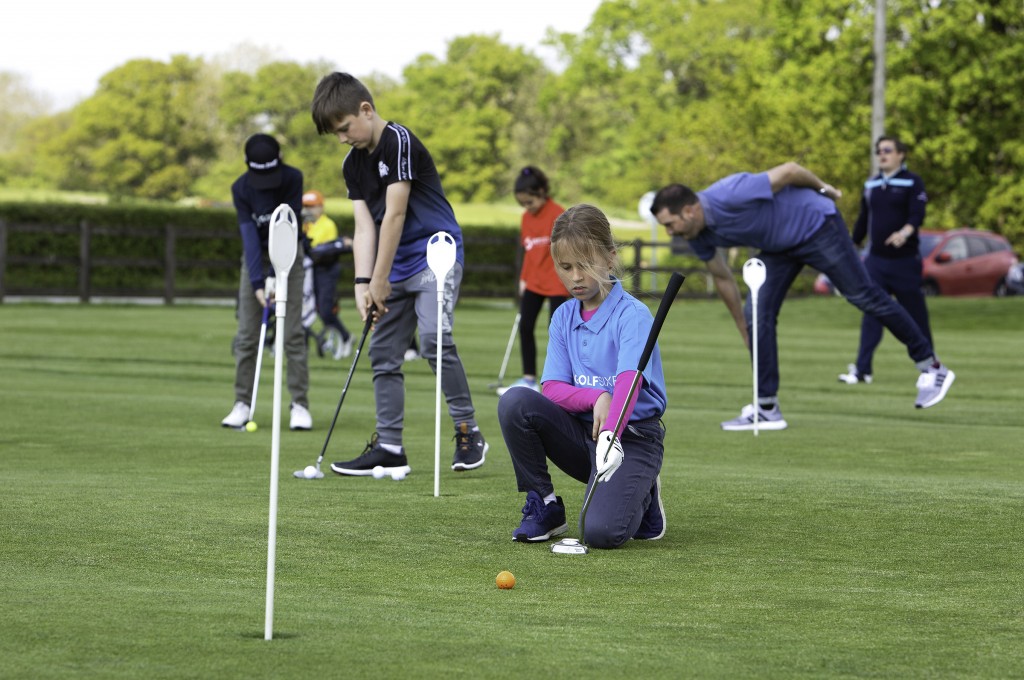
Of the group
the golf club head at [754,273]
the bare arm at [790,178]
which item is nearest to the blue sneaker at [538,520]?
the golf club head at [754,273]

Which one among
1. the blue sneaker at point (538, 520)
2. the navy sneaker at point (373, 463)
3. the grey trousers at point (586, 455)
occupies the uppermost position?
the grey trousers at point (586, 455)

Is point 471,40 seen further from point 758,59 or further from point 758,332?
point 758,332

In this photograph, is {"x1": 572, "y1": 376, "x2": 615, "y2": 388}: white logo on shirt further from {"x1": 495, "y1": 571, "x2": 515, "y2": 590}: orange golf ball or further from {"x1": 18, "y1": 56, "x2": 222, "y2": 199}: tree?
{"x1": 18, "y1": 56, "x2": 222, "y2": 199}: tree

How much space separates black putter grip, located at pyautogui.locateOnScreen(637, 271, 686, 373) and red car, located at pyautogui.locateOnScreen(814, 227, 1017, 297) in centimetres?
3147

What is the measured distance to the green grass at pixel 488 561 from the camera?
412 cm

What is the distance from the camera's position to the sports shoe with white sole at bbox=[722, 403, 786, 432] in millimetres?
10828

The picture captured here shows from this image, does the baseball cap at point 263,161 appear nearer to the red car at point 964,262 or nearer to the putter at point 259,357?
the putter at point 259,357

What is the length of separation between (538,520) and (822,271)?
544cm

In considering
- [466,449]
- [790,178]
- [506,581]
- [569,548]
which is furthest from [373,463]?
[790,178]

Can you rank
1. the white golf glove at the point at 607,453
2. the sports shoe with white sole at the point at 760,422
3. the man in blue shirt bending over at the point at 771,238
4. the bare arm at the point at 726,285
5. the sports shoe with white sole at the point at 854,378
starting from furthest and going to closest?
the sports shoe with white sole at the point at 854,378
the sports shoe with white sole at the point at 760,422
the bare arm at the point at 726,285
the man in blue shirt bending over at the point at 771,238
the white golf glove at the point at 607,453

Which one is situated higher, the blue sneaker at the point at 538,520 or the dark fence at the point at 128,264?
the blue sneaker at the point at 538,520

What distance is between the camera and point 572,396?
6.11m

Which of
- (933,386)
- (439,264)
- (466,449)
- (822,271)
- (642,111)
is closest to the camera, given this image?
(439,264)

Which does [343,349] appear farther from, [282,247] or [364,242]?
[282,247]
